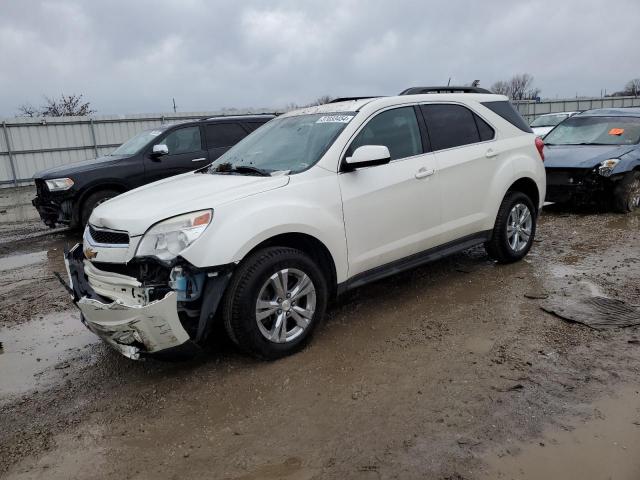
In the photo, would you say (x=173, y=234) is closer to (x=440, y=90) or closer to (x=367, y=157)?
(x=367, y=157)

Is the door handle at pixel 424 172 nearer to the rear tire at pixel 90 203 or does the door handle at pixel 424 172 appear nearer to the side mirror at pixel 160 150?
the side mirror at pixel 160 150

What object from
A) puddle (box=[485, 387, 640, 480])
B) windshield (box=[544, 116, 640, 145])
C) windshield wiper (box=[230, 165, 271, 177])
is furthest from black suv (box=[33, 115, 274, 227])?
puddle (box=[485, 387, 640, 480])

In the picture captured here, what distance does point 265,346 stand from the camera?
3.50 metres

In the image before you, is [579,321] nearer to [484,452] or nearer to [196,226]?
[484,452]

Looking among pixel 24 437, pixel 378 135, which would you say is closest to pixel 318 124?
pixel 378 135

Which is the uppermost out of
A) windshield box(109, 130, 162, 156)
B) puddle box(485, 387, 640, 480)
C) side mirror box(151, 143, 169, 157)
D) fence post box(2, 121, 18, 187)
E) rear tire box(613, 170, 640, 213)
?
fence post box(2, 121, 18, 187)

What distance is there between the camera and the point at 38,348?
420 cm

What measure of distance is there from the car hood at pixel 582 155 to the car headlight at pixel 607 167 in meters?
0.07

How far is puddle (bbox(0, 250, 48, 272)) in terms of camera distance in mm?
6973

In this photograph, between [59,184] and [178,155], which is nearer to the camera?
→ [59,184]

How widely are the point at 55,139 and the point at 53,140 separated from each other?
0.25 ft

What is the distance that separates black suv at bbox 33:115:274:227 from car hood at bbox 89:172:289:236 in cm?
448

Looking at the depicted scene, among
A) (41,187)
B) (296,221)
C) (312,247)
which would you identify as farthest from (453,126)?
(41,187)

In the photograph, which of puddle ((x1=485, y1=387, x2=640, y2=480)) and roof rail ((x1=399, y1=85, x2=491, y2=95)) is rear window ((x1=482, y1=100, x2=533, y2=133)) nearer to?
roof rail ((x1=399, y1=85, x2=491, y2=95))
